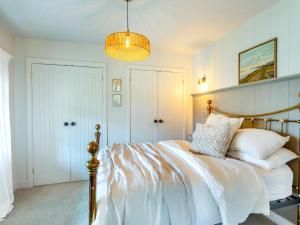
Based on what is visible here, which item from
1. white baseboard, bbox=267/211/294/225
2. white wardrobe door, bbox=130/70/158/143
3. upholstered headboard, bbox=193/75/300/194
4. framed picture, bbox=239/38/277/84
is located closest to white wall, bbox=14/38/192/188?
white wardrobe door, bbox=130/70/158/143

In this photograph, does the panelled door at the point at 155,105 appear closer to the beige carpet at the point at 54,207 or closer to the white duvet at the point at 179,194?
the beige carpet at the point at 54,207

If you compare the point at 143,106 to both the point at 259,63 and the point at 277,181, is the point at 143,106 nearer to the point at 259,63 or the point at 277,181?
the point at 259,63

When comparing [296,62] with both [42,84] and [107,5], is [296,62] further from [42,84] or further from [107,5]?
[42,84]

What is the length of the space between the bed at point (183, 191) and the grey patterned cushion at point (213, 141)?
145mm

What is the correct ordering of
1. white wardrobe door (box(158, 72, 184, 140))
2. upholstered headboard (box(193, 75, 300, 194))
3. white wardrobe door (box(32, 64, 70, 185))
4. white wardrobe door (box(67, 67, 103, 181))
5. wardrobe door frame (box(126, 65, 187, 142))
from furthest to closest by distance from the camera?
white wardrobe door (box(158, 72, 184, 140)), wardrobe door frame (box(126, 65, 187, 142)), white wardrobe door (box(67, 67, 103, 181)), white wardrobe door (box(32, 64, 70, 185)), upholstered headboard (box(193, 75, 300, 194))

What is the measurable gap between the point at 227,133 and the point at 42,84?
9.88 ft

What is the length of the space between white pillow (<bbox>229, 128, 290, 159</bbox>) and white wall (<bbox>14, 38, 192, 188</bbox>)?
1854mm

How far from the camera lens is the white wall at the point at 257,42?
176 centimetres

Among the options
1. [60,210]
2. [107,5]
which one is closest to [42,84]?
[107,5]

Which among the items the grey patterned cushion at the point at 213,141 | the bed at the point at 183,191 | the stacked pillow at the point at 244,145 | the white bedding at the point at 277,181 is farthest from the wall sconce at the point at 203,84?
the white bedding at the point at 277,181

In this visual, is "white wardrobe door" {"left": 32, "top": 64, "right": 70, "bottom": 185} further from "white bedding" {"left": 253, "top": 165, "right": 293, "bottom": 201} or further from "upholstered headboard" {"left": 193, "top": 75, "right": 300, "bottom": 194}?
"white bedding" {"left": 253, "top": 165, "right": 293, "bottom": 201}

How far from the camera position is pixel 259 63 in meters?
2.12

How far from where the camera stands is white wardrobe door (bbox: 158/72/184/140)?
138 inches

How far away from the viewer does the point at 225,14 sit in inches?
84.7
